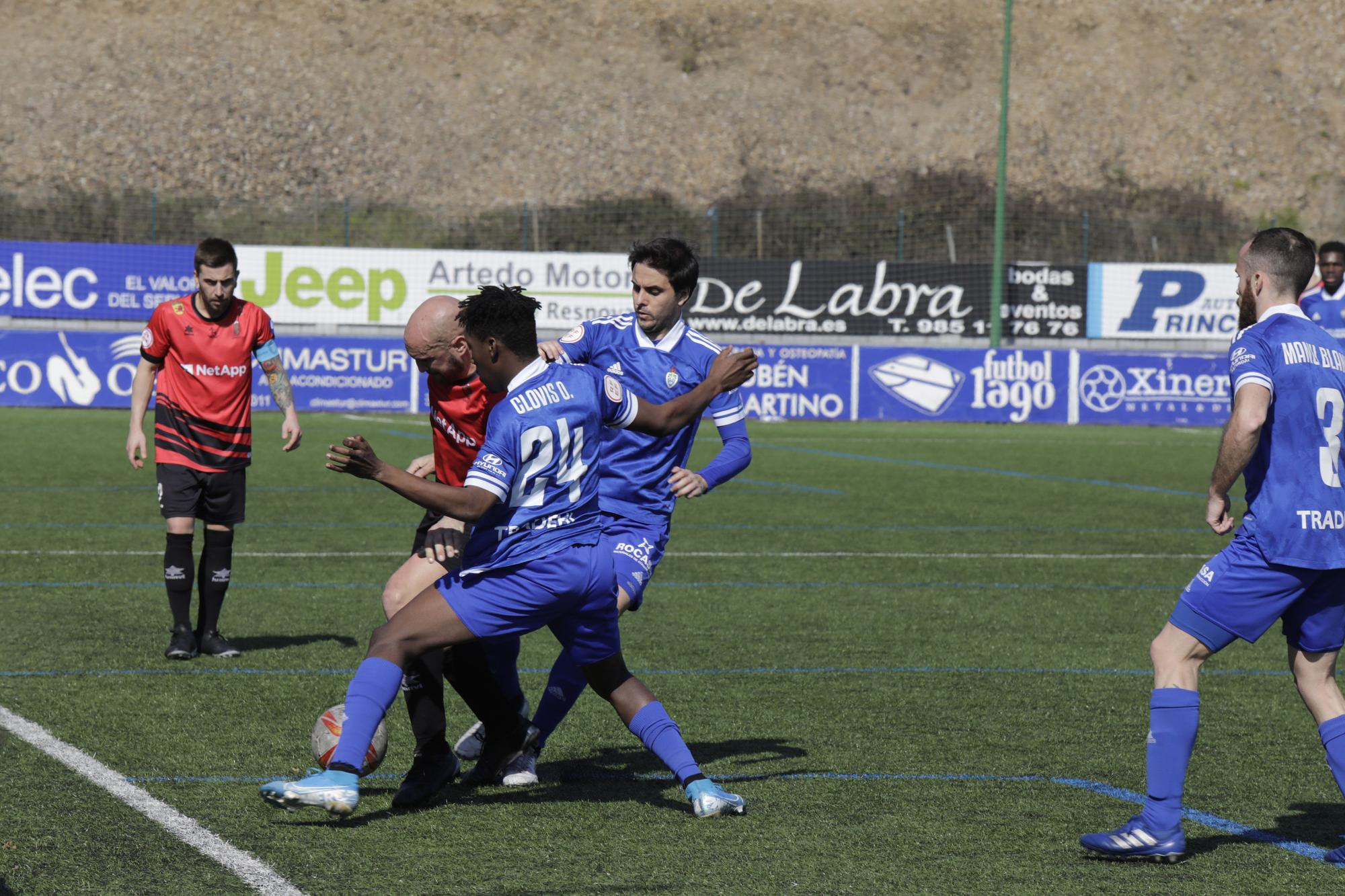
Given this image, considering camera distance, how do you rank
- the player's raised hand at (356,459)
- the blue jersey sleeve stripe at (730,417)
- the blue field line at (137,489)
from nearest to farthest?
the player's raised hand at (356,459) → the blue jersey sleeve stripe at (730,417) → the blue field line at (137,489)

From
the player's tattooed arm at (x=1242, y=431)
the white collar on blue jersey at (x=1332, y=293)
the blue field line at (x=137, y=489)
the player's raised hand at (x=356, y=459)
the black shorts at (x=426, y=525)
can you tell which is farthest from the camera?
the blue field line at (x=137, y=489)

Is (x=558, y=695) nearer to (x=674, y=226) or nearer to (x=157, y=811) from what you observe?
(x=157, y=811)

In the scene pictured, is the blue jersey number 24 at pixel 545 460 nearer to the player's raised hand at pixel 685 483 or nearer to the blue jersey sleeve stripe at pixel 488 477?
the blue jersey sleeve stripe at pixel 488 477

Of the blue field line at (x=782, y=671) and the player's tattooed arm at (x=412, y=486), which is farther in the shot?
the blue field line at (x=782, y=671)

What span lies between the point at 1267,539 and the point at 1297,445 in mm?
311

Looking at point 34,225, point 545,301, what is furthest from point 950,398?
point 34,225

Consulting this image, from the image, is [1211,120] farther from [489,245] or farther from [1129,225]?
[489,245]

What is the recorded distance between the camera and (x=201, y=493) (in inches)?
337

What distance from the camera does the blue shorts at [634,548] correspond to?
→ 229 inches

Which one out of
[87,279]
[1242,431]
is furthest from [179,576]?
[87,279]

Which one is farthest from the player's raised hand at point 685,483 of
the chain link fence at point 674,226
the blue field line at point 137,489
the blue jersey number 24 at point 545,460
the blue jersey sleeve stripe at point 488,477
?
the chain link fence at point 674,226

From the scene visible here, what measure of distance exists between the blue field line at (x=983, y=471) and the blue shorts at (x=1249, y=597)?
12.9 m

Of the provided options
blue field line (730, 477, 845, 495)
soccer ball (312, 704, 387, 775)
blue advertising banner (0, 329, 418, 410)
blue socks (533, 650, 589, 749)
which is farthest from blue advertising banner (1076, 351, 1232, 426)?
soccer ball (312, 704, 387, 775)

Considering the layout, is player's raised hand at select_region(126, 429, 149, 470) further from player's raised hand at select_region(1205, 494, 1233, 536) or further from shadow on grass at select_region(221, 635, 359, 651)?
player's raised hand at select_region(1205, 494, 1233, 536)
